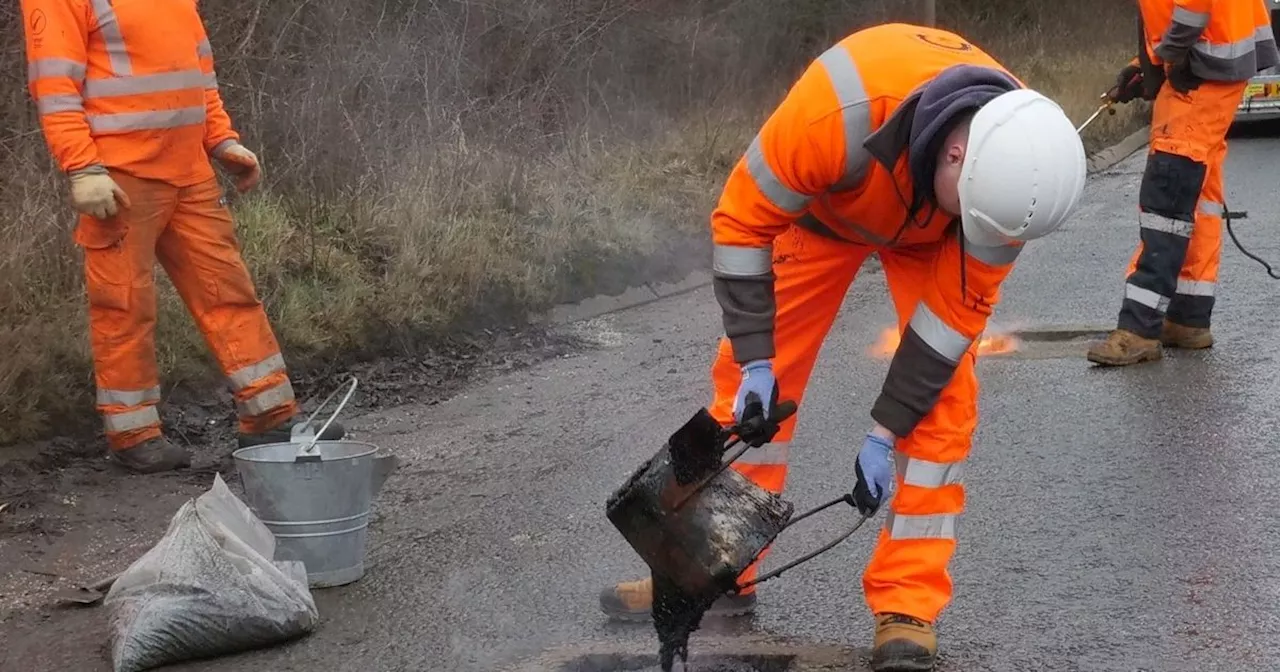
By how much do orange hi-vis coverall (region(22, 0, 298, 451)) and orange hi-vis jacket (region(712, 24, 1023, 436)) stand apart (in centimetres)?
247

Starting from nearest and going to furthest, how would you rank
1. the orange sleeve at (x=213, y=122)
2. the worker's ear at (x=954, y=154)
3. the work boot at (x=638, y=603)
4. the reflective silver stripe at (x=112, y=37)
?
the worker's ear at (x=954, y=154)
the work boot at (x=638, y=603)
the reflective silver stripe at (x=112, y=37)
the orange sleeve at (x=213, y=122)

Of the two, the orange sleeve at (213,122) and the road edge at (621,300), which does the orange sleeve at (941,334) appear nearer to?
the orange sleeve at (213,122)

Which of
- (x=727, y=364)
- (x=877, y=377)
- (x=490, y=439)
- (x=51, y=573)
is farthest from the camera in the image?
(x=877, y=377)

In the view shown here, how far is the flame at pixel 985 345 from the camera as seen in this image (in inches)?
261

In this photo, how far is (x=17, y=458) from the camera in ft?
16.3

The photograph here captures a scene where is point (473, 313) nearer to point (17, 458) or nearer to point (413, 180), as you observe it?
point (413, 180)

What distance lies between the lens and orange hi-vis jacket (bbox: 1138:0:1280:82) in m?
5.97

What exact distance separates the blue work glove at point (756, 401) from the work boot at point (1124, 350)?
3.36 meters

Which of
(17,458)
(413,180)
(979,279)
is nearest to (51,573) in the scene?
(17,458)

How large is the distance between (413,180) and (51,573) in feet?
14.3

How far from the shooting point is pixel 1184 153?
6125mm

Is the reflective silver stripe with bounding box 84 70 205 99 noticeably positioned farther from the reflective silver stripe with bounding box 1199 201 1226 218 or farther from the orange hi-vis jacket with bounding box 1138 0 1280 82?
the reflective silver stripe with bounding box 1199 201 1226 218

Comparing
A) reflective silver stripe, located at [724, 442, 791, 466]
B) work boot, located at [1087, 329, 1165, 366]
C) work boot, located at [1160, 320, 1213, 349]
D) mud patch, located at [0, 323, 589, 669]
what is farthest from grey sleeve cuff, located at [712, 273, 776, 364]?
work boot, located at [1160, 320, 1213, 349]

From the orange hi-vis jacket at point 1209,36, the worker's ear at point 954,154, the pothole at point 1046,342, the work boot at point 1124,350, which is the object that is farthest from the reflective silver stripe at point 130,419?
the orange hi-vis jacket at point 1209,36
